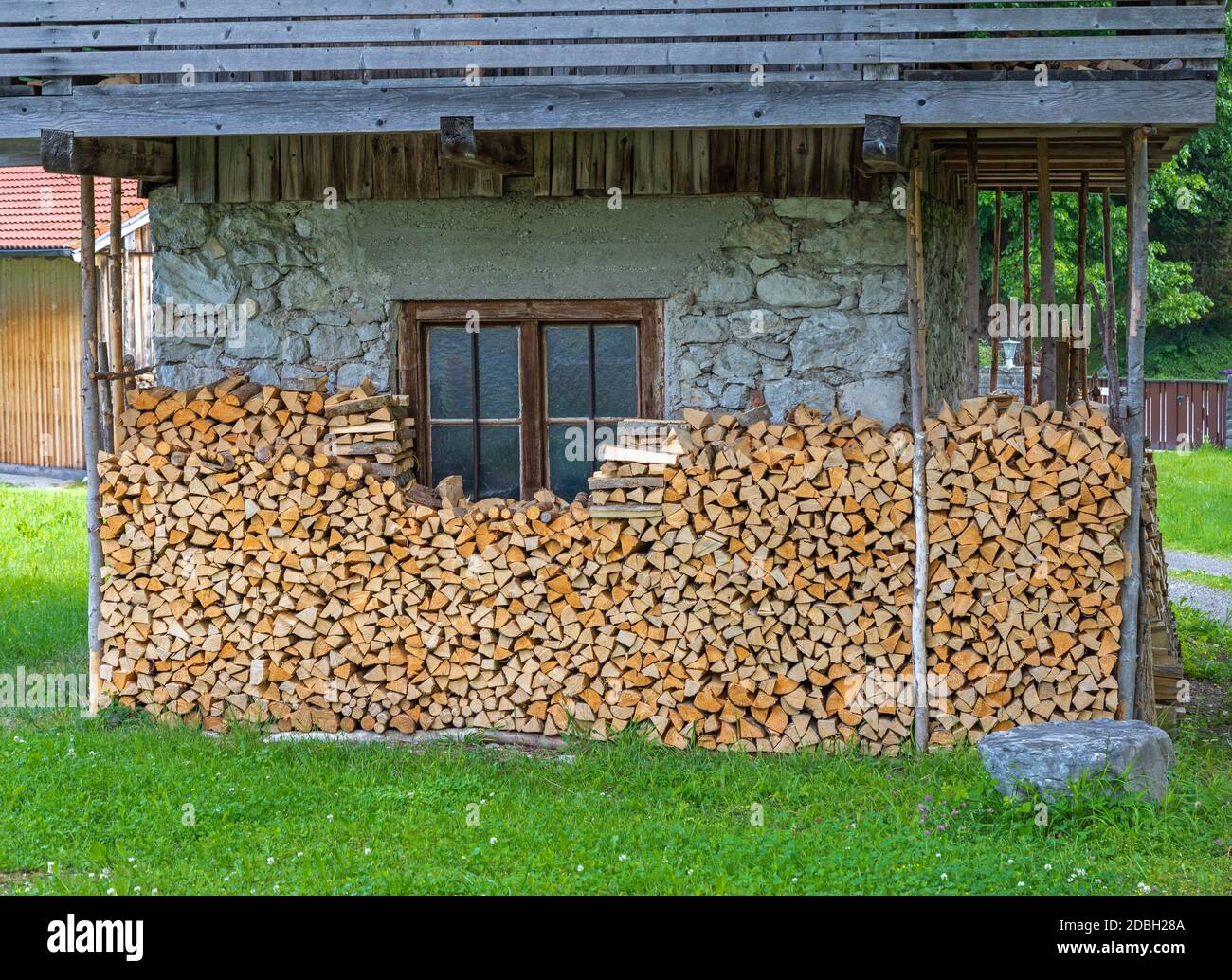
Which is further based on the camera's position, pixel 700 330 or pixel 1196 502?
pixel 1196 502

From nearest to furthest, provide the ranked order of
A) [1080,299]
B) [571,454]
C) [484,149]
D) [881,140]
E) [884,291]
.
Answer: [881,140] → [484,149] → [884,291] → [571,454] → [1080,299]

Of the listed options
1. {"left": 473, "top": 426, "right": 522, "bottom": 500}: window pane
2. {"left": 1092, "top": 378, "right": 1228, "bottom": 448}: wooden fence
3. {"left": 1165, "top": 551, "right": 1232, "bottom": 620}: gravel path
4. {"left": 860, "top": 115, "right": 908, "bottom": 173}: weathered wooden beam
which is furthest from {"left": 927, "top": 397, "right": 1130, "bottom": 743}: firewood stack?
{"left": 1092, "top": 378, "right": 1228, "bottom": 448}: wooden fence

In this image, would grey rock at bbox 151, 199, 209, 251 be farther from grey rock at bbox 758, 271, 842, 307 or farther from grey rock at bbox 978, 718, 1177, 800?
grey rock at bbox 978, 718, 1177, 800

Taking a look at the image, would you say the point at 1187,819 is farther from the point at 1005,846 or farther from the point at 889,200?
the point at 889,200

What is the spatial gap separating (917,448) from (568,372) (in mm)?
2175

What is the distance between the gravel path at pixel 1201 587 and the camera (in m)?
12.8

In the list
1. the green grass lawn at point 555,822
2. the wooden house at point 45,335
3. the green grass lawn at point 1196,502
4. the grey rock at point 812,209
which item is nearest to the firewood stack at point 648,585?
the green grass lawn at point 555,822

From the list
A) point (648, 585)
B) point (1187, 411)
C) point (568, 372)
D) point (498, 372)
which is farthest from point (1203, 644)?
point (1187, 411)

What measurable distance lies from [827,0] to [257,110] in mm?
3020

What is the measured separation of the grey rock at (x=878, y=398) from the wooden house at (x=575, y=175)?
2 centimetres

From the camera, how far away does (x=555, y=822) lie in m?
6.86

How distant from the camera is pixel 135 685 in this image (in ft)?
28.2

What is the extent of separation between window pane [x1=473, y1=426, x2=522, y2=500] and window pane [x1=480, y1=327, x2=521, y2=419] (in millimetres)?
107

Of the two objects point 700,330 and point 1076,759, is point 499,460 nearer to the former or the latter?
point 700,330
